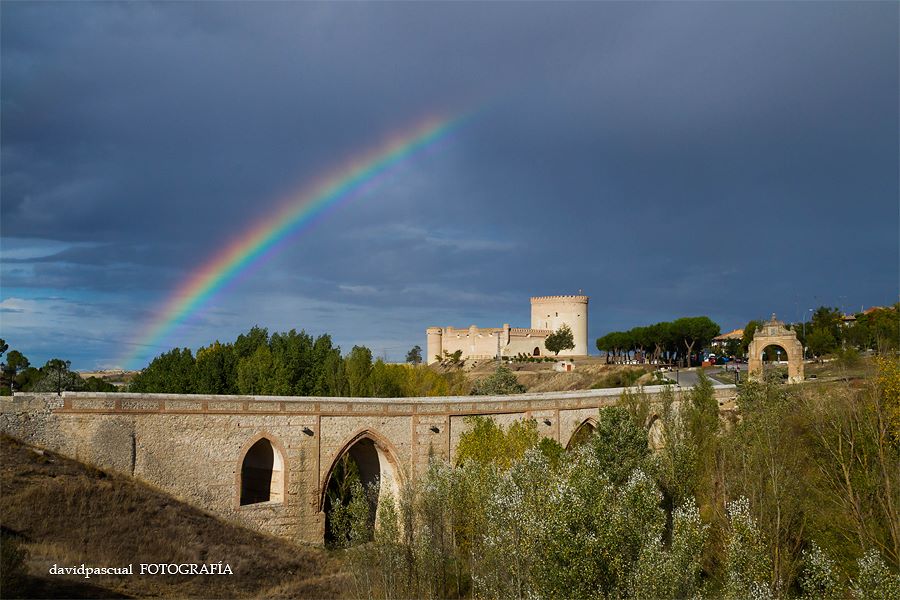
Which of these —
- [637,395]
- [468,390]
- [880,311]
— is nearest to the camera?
[637,395]

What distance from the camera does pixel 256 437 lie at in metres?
29.2

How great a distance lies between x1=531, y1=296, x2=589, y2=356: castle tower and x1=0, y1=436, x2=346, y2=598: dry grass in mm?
88272

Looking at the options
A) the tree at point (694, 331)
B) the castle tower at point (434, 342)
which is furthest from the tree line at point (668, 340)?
the castle tower at point (434, 342)

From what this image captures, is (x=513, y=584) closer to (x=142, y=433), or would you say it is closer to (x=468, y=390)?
(x=142, y=433)

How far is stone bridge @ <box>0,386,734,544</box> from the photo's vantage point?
26.4m

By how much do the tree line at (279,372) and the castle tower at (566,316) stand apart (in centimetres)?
6111

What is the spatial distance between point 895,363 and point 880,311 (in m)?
46.4

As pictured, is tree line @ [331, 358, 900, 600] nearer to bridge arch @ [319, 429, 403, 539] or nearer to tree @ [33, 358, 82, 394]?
bridge arch @ [319, 429, 403, 539]

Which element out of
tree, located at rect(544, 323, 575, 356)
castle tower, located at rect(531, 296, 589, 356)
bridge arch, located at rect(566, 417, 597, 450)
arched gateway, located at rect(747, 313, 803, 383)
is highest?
castle tower, located at rect(531, 296, 589, 356)

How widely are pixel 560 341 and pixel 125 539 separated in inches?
3531

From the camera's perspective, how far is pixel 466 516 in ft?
75.9

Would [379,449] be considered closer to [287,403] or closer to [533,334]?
[287,403]

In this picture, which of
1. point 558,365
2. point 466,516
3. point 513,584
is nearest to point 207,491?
point 466,516

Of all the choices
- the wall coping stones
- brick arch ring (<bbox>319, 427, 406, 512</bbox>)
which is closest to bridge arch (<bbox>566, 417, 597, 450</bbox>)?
the wall coping stones
